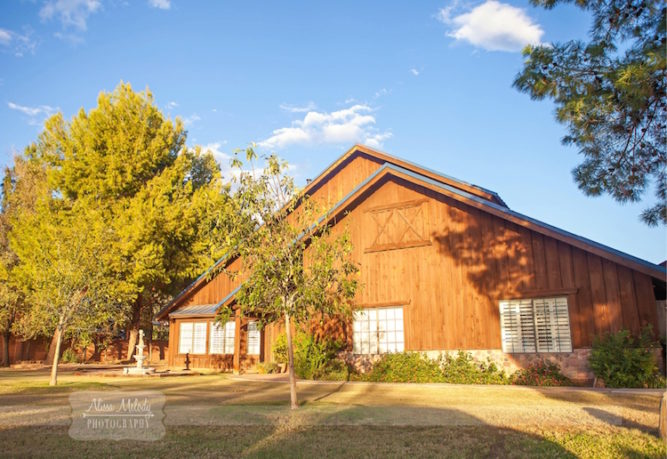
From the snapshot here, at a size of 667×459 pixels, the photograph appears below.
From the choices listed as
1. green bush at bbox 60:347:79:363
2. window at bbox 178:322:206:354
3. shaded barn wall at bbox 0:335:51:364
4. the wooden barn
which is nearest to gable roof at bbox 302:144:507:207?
the wooden barn

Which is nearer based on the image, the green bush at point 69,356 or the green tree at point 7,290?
the green tree at point 7,290

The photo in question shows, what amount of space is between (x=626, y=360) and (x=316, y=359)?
10255 mm

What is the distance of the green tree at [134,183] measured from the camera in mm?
29078

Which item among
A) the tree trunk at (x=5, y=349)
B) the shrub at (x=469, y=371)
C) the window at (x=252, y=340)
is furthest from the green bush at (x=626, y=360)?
the tree trunk at (x=5, y=349)

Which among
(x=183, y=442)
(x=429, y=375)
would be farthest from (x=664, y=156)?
(x=183, y=442)

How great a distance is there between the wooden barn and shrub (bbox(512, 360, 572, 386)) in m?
0.26

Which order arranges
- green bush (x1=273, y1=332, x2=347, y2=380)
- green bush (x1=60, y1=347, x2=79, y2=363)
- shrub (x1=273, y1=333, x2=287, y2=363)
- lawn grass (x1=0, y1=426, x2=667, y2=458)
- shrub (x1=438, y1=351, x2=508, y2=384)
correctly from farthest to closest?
green bush (x1=60, y1=347, x2=79, y2=363), shrub (x1=273, y1=333, x2=287, y2=363), green bush (x1=273, y1=332, x2=347, y2=380), shrub (x1=438, y1=351, x2=508, y2=384), lawn grass (x1=0, y1=426, x2=667, y2=458)

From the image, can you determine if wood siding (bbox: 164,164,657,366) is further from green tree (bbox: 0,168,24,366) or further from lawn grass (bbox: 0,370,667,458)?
green tree (bbox: 0,168,24,366)

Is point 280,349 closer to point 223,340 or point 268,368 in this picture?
point 268,368

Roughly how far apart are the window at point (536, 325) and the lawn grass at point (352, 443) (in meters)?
8.05

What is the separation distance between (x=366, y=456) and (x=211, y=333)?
63.7 feet

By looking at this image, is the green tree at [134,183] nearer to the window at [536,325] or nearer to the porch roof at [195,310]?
the porch roof at [195,310]

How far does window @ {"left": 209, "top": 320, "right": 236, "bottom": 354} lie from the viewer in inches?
970

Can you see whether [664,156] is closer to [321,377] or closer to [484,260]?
[484,260]
